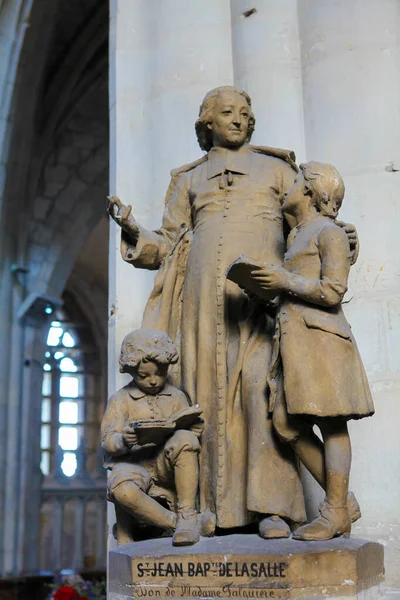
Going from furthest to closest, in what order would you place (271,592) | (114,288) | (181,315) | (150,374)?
(114,288)
(181,315)
(150,374)
(271,592)

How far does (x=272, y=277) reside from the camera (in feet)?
10.1

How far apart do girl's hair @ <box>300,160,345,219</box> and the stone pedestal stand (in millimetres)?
1130

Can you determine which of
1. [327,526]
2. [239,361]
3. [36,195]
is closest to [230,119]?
[239,361]

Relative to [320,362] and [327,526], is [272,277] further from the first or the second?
[327,526]

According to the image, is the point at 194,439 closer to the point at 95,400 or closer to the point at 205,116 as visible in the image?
the point at 205,116

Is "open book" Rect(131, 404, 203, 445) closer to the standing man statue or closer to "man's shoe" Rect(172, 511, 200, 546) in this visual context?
the standing man statue

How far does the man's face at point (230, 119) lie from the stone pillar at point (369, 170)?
105 cm

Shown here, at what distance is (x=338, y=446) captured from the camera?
303cm

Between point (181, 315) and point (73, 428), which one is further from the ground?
point (73, 428)

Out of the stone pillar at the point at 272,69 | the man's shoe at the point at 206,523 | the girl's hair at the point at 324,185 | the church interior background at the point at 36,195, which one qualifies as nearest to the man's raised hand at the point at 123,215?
the girl's hair at the point at 324,185

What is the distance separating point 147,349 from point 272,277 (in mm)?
510

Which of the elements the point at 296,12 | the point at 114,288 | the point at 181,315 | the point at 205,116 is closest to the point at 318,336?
the point at 181,315

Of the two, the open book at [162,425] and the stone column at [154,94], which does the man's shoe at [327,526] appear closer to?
the open book at [162,425]

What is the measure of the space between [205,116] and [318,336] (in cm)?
113
